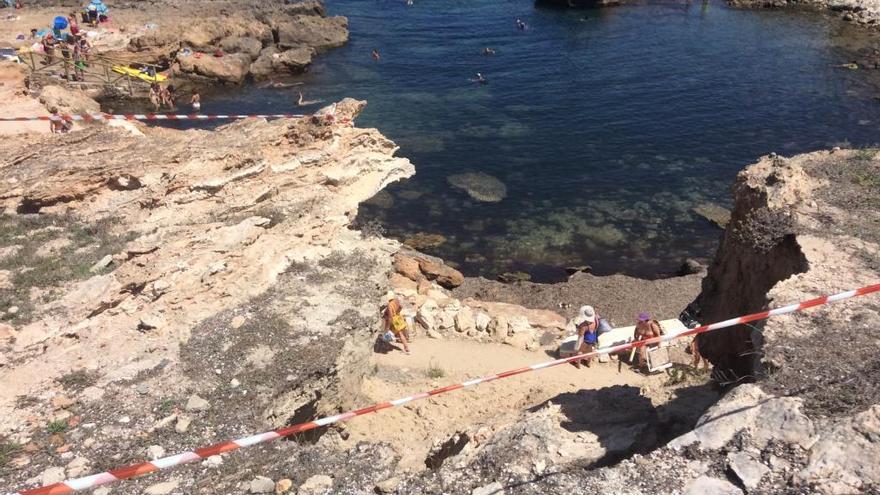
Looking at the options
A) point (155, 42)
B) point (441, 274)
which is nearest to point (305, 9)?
point (155, 42)

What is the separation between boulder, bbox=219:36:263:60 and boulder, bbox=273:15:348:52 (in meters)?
2.55

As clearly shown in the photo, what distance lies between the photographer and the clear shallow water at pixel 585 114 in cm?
2408

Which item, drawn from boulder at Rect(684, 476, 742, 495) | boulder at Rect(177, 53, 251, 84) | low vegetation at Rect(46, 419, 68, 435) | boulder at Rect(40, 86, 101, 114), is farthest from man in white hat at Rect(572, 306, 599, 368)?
boulder at Rect(177, 53, 251, 84)

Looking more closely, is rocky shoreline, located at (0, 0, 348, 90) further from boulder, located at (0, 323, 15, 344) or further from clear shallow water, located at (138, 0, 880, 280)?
boulder, located at (0, 323, 15, 344)

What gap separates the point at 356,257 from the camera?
1261 centimetres

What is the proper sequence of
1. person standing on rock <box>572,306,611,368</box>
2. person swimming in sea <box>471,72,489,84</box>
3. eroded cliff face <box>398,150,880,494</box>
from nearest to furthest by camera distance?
eroded cliff face <box>398,150,880,494</box>
person standing on rock <box>572,306,611,368</box>
person swimming in sea <box>471,72,489,84</box>

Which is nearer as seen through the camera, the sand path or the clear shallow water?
the sand path

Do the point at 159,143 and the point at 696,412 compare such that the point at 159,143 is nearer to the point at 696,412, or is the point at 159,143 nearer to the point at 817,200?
the point at 696,412

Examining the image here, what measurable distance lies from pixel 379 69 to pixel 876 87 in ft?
95.0

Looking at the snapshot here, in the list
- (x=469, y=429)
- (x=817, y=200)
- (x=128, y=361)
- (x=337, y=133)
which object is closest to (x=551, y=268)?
(x=337, y=133)

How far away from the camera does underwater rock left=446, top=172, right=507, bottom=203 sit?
2606 centimetres

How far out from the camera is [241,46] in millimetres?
39812

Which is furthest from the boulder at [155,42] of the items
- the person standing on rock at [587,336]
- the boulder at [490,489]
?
the boulder at [490,489]

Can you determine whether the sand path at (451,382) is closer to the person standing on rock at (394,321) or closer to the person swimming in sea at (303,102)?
the person standing on rock at (394,321)
